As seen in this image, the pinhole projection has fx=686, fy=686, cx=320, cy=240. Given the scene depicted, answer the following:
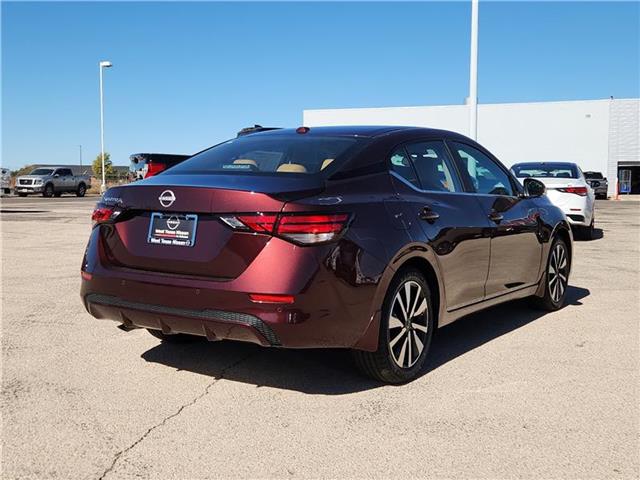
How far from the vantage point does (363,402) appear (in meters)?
3.90

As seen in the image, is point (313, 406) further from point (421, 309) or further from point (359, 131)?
point (359, 131)

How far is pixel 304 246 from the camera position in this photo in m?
3.58

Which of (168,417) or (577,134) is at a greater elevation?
(577,134)

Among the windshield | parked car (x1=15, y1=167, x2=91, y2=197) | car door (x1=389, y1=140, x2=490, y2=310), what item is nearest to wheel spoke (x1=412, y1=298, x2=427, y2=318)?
car door (x1=389, y1=140, x2=490, y2=310)

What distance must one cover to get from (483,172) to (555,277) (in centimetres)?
159

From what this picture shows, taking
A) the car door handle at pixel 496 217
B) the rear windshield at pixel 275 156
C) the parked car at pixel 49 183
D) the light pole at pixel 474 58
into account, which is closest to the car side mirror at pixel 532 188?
the car door handle at pixel 496 217

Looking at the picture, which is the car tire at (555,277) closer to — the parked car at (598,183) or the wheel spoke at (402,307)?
the wheel spoke at (402,307)

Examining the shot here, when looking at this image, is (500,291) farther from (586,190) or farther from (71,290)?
(586,190)

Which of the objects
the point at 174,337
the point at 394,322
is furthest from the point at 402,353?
the point at 174,337

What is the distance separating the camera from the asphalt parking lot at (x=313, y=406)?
307 cm

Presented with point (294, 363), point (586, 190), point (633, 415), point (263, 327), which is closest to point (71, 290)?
point (294, 363)

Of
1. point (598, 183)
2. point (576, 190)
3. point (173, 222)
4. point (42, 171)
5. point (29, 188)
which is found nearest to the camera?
point (173, 222)

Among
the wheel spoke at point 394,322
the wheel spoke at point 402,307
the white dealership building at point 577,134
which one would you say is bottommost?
the wheel spoke at point 394,322

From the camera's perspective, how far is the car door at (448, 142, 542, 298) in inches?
205
